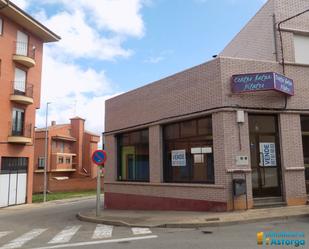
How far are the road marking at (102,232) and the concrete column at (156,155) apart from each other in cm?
404

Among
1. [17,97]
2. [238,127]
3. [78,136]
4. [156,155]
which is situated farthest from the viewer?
[78,136]

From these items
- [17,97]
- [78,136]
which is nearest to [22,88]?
[17,97]

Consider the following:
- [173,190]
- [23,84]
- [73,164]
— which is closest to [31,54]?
[23,84]

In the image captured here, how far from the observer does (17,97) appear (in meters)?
28.6

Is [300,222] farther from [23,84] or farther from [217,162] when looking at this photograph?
[23,84]

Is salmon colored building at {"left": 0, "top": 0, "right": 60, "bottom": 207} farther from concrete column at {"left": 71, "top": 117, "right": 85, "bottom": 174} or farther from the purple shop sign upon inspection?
concrete column at {"left": 71, "top": 117, "right": 85, "bottom": 174}

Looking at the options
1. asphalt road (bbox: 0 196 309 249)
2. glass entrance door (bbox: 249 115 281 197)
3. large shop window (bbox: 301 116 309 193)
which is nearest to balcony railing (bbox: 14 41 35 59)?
asphalt road (bbox: 0 196 309 249)

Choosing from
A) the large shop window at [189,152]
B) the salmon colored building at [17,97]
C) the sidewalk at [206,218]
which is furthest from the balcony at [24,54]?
the sidewalk at [206,218]

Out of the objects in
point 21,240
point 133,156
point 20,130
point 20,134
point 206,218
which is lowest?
point 21,240

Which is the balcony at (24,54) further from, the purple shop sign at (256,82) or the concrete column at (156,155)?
the purple shop sign at (256,82)

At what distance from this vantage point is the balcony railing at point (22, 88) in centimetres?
2902

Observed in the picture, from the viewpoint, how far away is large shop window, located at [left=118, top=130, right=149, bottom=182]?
17.4 metres

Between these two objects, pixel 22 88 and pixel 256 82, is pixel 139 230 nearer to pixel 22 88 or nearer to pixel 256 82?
pixel 256 82

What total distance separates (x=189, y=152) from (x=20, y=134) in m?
18.8
